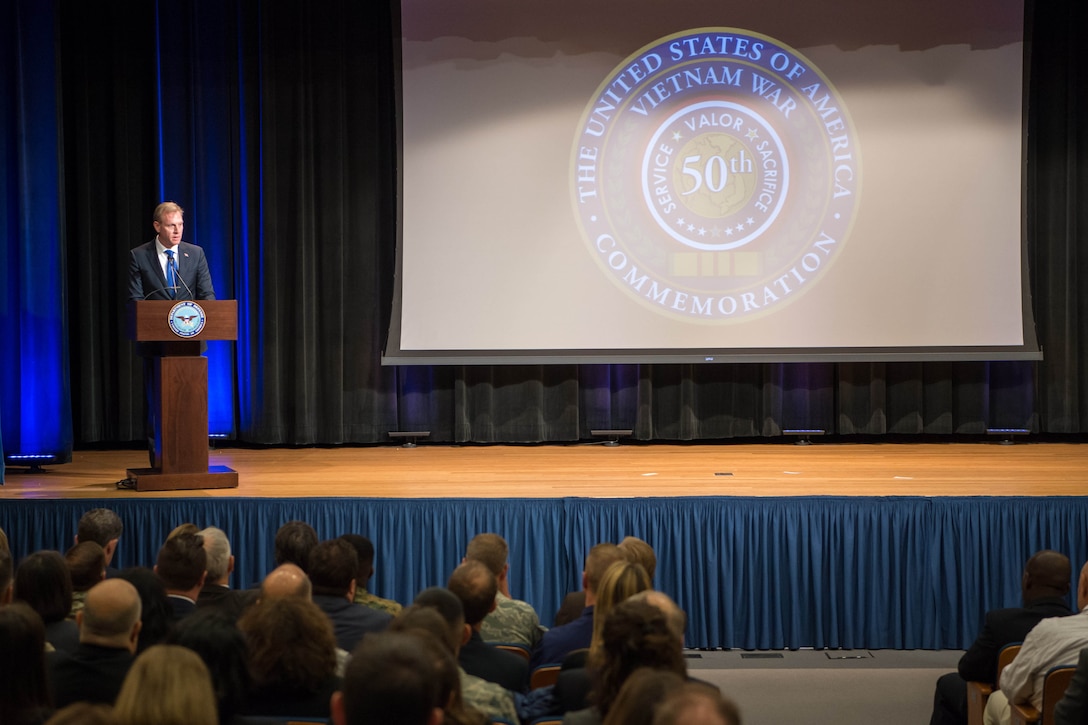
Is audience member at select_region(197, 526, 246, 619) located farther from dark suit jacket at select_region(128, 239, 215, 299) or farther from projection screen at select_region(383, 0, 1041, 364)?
projection screen at select_region(383, 0, 1041, 364)

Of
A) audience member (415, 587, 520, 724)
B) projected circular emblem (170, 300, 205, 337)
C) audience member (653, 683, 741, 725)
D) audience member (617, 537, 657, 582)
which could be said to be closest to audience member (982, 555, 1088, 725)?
audience member (617, 537, 657, 582)

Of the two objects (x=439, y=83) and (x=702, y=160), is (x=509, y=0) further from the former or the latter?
(x=702, y=160)

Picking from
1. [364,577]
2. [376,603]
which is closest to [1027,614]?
[376,603]

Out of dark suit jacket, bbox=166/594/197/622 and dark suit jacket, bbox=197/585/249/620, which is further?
dark suit jacket, bbox=166/594/197/622

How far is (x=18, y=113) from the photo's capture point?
A: 6.92 m

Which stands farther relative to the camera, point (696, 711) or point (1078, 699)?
point (1078, 699)

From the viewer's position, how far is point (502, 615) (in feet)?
11.7

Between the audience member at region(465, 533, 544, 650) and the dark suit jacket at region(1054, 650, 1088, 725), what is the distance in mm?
1527

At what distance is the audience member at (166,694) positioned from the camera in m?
1.70

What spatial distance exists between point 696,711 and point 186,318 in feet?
14.7

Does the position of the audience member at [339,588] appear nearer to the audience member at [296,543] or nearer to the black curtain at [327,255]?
the audience member at [296,543]

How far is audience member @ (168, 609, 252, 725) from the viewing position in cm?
230

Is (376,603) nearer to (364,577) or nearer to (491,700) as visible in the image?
(364,577)

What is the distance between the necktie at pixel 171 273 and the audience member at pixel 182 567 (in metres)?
2.65
